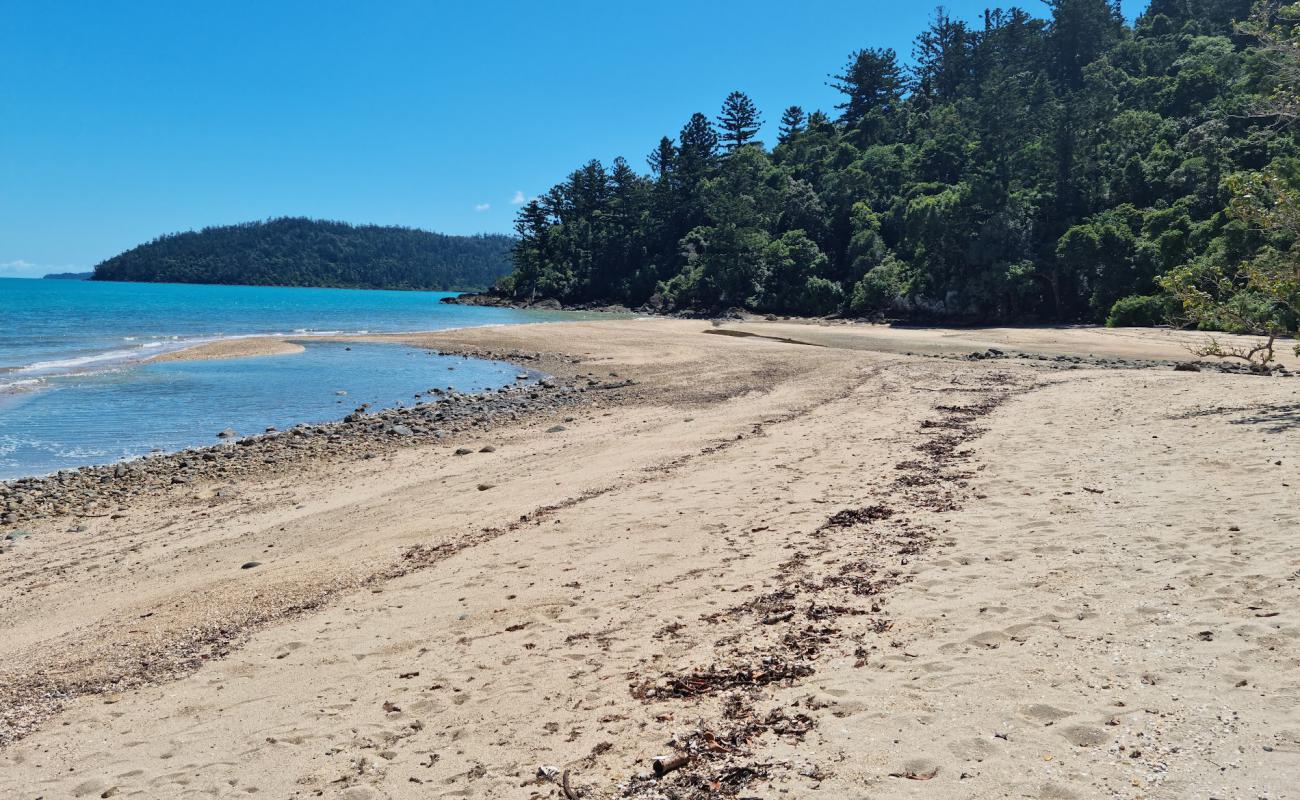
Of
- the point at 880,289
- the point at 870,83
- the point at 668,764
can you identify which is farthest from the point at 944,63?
the point at 668,764

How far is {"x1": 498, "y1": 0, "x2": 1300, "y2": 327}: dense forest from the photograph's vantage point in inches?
→ 1542

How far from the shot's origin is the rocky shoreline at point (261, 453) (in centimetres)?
1156

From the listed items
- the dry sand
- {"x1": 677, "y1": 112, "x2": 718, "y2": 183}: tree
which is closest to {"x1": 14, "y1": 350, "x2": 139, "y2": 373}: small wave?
the dry sand

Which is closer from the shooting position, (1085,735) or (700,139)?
(1085,735)

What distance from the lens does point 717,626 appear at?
538 centimetres

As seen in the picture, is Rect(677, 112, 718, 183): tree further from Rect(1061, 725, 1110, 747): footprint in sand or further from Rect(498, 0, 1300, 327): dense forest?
Rect(1061, 725, 1110, 747): footprint in sand

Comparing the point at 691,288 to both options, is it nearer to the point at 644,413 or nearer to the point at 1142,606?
the point at 644,413

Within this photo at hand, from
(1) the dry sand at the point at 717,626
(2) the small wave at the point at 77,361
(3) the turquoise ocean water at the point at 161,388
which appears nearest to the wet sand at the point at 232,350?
(3) the turquoise ocean water at the point at 161,388

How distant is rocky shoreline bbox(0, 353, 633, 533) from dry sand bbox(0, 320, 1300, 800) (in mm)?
922

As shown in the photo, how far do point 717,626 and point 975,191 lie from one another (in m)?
46.6

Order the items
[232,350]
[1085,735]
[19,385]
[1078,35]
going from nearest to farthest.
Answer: [1085,735] < [19,385] < [232,350] < [1078,35]

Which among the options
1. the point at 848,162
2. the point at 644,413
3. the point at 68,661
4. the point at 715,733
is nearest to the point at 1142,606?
the point at 715,733

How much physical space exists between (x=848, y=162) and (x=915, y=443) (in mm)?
75471

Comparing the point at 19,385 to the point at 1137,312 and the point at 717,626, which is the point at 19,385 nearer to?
the point at 717,626
